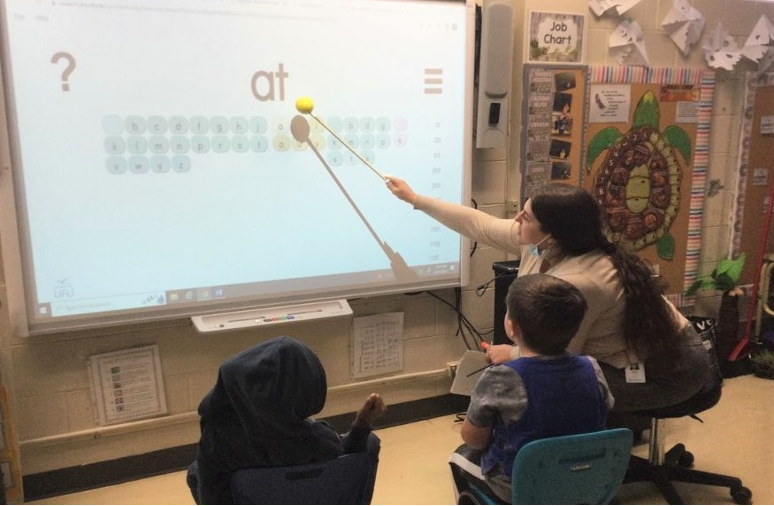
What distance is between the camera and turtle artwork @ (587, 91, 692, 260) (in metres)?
3.15

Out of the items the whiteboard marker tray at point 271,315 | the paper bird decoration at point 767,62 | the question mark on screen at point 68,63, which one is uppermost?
the paper bird decoration at point 767,62

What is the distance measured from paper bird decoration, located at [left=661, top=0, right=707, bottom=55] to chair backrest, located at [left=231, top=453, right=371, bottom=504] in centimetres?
272

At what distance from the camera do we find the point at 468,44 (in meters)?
2.69

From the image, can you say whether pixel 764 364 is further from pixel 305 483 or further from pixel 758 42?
pixel 305 483

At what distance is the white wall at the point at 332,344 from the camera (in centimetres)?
233

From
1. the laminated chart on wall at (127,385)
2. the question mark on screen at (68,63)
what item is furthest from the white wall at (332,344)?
the question mark on screen at (68,63)

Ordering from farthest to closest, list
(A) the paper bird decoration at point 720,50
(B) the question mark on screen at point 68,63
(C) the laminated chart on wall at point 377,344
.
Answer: (A) the paper bird decoration at point 720,50
(C) the laminated chart on wall at point 377,344
(B) the question mark on screen at point 68,63

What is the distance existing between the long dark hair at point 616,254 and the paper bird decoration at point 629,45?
1416 millimetres

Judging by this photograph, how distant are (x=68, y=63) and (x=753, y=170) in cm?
331

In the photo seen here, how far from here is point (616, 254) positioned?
1.99 m

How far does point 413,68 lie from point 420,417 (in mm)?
1495

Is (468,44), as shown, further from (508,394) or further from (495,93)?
(508,394)

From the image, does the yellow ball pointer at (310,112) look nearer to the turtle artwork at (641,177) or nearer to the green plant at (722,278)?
the turtle artwork at (641,177)

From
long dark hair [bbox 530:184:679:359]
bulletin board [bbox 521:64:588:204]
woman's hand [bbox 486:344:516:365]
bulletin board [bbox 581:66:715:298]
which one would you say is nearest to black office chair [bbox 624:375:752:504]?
long dark hair [bbox 530:184:679:359]
